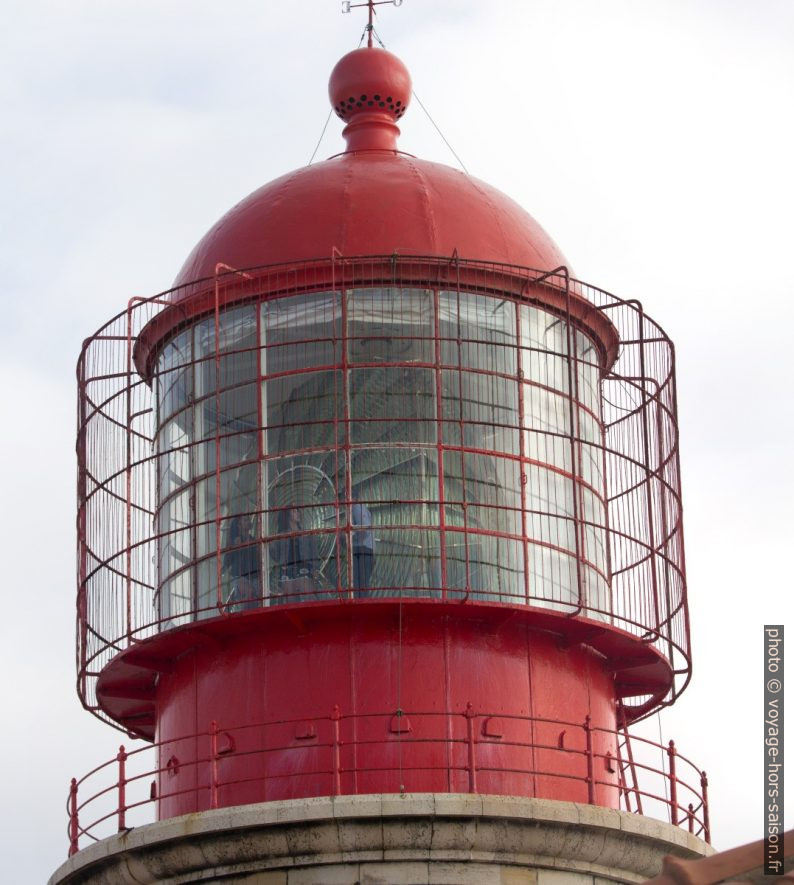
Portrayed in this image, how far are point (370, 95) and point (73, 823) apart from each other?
7402mm

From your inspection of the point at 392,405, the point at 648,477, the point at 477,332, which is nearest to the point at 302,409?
the point at 392,405

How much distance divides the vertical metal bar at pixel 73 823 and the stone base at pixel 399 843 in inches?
43.0

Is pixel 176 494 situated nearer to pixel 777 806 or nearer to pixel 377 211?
pixel 377 211

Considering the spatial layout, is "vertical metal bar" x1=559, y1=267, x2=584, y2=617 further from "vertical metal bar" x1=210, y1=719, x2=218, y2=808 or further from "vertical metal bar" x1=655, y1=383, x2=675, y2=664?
"vertical metal bar" x1=210, y1=719, x2=218, y2=808

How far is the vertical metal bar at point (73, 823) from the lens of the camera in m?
20.4

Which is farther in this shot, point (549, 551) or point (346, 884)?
point (549, 551)

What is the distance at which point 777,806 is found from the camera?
48.5 ft

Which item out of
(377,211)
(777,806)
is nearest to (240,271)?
(377,211)

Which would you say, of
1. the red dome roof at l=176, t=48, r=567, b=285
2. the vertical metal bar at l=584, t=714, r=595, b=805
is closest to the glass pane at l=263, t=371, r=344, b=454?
the red dome roof at l=176, t=48, r=567, b=285

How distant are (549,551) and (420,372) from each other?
187 cm

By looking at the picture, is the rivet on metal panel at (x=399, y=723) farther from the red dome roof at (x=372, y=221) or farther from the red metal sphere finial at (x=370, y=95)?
the red metal sphere finial at (x=370, y=95)

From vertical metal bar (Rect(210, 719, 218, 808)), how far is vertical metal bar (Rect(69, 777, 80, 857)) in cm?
133

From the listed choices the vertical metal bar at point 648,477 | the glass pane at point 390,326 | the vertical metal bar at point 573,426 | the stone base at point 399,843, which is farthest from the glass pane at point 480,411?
the stone base at point 399,843

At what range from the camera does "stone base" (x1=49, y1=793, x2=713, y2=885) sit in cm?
1855
